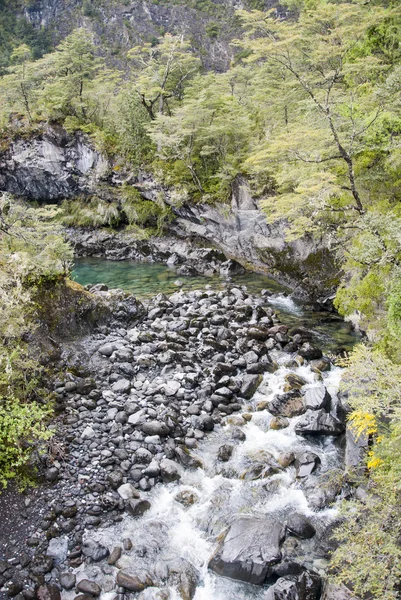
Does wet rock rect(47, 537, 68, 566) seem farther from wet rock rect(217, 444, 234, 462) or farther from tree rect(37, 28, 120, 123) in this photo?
tree rect(37, 28, 120, 123)

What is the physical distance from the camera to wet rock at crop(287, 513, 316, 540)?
24.5 feet

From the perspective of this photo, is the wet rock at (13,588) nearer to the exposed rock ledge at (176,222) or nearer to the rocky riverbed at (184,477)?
the rocky riverbed at (184,477)

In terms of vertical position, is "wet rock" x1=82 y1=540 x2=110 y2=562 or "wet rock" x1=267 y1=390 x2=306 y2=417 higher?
"wet rock" x1=82 y1=540 x2=110 y2=562

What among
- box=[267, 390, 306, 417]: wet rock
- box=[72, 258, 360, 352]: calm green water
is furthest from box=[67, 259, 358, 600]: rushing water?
box=[72, 258, 360, 352]: calm green water

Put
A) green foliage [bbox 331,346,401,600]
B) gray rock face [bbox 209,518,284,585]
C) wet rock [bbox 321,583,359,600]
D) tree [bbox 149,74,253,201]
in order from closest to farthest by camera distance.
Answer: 1. green foliage [bbox 331,346,401,600]
2. wet rock [bbox 321,583,359,600]
3. gray rock face [bbox 209,518,284,585]
4. tree [bbox 149,74,253,201]

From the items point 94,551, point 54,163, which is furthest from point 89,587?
point 54,163

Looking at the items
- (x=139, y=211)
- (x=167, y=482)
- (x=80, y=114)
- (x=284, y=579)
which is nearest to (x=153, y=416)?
(x=167, y=482)

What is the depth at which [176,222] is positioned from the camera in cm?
3312

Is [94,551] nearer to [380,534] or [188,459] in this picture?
[188,459]

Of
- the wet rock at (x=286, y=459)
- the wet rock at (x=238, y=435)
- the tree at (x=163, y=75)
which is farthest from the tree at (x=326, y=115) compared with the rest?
the tree at (x=163, y=75)

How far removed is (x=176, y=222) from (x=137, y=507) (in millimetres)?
27512

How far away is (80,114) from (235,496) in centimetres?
4037

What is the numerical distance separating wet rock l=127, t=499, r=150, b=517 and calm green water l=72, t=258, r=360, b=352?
376 inches

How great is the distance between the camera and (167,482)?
8969mm
